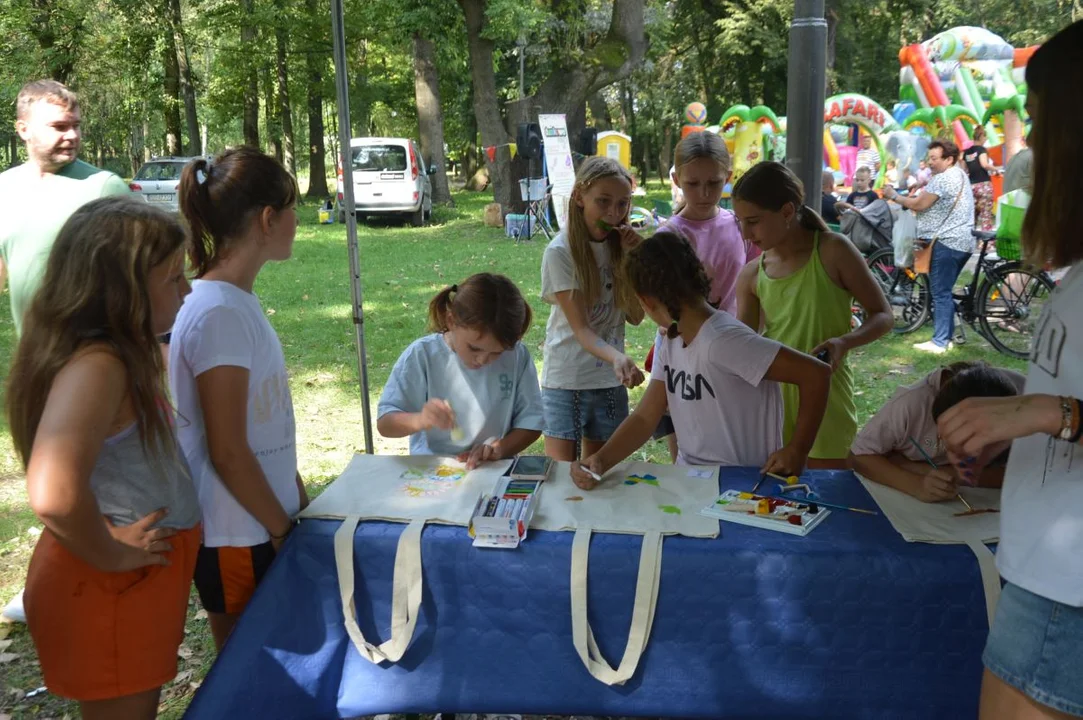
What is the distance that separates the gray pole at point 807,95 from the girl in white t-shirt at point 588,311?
75 centimetres

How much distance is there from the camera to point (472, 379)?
2.49m

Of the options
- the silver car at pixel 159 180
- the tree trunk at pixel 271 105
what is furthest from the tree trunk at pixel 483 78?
the tree trunk at pixel 271 105

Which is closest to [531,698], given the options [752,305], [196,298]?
[196,298]

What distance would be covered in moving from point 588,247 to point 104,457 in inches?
69.4

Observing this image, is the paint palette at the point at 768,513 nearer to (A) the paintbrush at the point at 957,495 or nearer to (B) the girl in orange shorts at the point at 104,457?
(A) the paintbrush at the point at 957,495

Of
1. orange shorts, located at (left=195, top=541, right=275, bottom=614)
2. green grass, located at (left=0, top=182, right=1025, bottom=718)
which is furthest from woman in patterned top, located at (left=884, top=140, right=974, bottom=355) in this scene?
orange shorts, located at (left=195, top=541, right=275, bottom=614)

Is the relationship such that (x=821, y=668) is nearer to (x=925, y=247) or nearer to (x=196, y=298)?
(x=196, y=298)

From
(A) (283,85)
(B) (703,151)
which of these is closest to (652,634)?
(B) (703,151)

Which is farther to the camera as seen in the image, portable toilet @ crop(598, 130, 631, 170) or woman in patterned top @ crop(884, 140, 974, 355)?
portable toilet @ crop(598, 130, 631, 170)

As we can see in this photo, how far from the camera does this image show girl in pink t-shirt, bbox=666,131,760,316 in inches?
123

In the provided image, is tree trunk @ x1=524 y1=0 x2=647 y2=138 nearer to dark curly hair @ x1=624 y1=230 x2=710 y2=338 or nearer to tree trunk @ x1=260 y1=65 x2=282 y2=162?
tree trunk @ x1=260 y1=65 x2=282 y2=162

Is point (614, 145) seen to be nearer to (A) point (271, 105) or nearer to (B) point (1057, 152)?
(A) point (271, 105)

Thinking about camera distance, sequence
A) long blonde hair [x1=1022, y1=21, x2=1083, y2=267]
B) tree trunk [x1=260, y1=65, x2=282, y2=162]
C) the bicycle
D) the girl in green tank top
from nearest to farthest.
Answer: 1. long blonde hair [x1=1022, y1=21, x2=1083, y2=267]
2. the girl in green tank top
3. the bicycle
4. tree trunk [x1=260, y1=65, x2=282, y2=162]

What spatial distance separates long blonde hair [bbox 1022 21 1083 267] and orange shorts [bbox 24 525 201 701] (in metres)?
1.65
